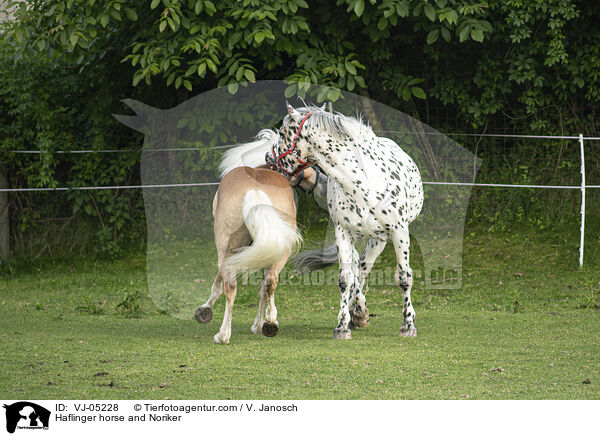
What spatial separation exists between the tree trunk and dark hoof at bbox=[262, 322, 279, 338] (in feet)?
19.6

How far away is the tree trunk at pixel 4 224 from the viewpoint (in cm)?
1092

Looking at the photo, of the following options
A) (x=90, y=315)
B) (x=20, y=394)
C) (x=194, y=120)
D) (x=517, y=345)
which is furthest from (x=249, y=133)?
(x=20, y=394)

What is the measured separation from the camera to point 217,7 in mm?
9008

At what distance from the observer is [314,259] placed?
25.3ft

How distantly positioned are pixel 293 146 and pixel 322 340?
67.9 inches

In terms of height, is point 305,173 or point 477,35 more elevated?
point 477,35

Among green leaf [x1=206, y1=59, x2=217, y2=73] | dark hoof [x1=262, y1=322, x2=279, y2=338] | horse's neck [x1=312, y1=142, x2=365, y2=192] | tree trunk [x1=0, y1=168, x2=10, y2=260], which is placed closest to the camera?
horse's neck [x1=312, y1=142, x2=365, y2=192]

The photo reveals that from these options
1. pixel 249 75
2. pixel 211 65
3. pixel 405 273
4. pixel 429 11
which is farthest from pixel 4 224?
pixel 405 273

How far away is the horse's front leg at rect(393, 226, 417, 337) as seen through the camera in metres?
6.51

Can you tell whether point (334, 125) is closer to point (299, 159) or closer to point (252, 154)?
point (299, 159)

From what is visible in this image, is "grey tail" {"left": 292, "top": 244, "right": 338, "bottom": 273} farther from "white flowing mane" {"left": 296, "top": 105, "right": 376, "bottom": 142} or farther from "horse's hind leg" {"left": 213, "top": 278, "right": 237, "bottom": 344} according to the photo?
"white flowing mane" {"left": 296, "top": 105, "right": 376, "bottom": 142}
